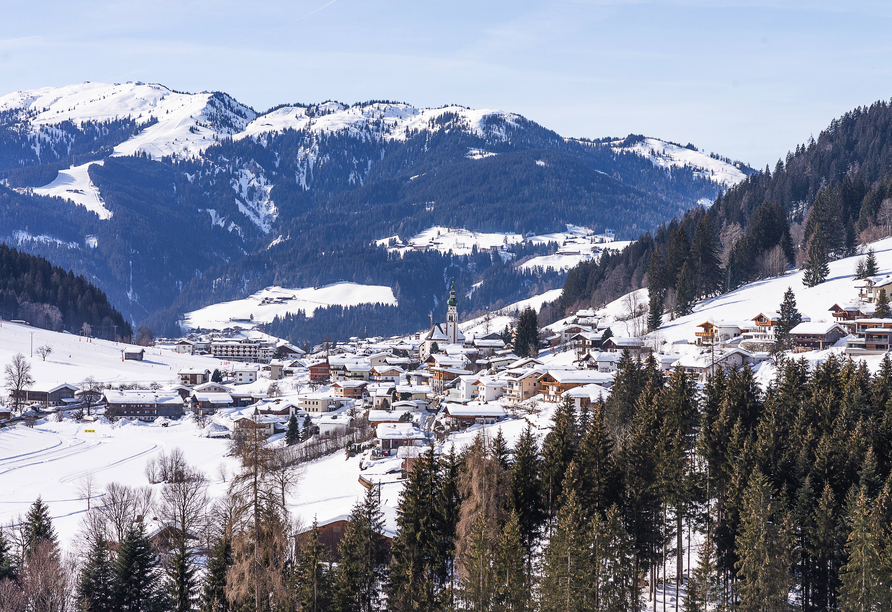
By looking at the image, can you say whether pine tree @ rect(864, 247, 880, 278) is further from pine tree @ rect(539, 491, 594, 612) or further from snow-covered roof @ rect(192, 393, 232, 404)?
pine tree @ rect(539, 491, 594, 612)

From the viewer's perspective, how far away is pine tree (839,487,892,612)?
29359 mm

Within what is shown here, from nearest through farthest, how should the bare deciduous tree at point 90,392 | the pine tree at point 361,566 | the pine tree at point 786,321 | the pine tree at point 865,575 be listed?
the pine tree at point 865,575 → the pine tree at point 361,566 → the pine tree at point 786,321 → the bare deciduous tree at point 90,392

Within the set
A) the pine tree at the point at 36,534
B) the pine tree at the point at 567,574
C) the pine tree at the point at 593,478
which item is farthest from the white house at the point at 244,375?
the pine tree at the point at 567,574

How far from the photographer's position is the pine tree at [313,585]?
30.8 meters

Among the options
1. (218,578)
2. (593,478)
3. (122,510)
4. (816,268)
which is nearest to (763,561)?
(593,478)

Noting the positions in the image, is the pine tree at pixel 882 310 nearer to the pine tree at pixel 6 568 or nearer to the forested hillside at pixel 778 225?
the forested hillside at pixel 778 225

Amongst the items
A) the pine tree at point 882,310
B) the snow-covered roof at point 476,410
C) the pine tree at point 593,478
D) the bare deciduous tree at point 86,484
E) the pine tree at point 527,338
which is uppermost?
the pine tree at point 882,310

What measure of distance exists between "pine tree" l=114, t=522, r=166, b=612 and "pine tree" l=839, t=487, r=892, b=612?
82.4 ft

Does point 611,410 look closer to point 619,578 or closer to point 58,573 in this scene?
point 619,578

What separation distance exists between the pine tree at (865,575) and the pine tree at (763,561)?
2025 mm

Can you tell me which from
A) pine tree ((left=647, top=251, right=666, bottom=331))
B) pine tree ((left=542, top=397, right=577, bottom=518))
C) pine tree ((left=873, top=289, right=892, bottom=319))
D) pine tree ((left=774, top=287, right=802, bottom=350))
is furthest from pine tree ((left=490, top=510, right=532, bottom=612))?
pine tree ((left=647, top=251, right=666, bottom=331))

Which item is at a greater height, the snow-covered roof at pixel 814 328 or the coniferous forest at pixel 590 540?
the snow-covered roof at pixel 814 328

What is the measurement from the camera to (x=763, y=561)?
30.9 m

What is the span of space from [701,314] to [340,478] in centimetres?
5385
